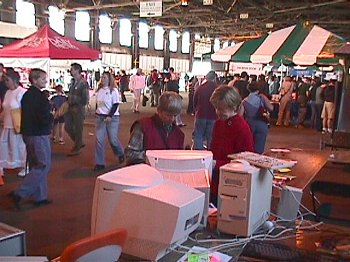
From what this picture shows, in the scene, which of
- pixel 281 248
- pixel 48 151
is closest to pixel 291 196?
pixel 281 248

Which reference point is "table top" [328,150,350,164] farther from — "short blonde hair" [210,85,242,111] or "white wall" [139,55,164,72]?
"white wall" [139,55,164,72]

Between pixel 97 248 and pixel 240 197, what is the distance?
28.5 inches

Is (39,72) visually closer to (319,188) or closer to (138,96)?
(319,188)

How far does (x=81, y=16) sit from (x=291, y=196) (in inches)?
917

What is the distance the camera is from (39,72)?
174 inches

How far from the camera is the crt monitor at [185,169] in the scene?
2.00m

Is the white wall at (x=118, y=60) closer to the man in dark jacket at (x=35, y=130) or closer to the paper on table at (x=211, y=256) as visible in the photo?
the man in dark jacket at (x=35, y=130)

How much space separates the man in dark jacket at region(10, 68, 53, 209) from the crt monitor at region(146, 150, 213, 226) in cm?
259

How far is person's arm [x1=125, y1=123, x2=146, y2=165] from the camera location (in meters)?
2.83

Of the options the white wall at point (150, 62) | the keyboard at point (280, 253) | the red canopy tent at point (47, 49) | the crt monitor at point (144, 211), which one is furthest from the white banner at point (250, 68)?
the white wall at point (150, 62)

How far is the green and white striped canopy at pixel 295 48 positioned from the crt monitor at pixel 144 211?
289 inches

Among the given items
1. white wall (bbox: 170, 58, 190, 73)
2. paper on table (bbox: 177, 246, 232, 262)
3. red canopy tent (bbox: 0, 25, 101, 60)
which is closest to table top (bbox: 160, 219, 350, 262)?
paper on table (bbox: 177, 246, 232, 262)

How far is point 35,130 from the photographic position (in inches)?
173

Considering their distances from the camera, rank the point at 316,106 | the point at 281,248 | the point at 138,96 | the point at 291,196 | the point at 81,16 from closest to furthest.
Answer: the point at 281,248 < the point at 291,196 < the point at 316,106 < the point at 138,96 < the point at 81,16
